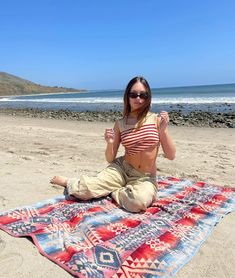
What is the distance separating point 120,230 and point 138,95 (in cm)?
155

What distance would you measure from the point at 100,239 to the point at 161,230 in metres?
0.64

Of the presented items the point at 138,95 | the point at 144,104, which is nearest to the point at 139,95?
Result: the point at 138,95

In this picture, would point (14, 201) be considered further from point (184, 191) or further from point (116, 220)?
point (184, 191)

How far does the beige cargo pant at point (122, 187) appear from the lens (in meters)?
3.99

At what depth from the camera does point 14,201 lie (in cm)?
434

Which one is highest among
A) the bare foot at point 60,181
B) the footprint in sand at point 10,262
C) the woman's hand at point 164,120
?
the woman's hand at point 164,120

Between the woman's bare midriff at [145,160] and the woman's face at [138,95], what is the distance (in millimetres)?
567

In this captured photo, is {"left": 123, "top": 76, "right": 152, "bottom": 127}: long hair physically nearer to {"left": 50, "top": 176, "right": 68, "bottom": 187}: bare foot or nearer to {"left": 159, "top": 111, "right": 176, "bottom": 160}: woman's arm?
{"left": 159, "top": 111, "right": 176, "bottom": 160}: woman's arm

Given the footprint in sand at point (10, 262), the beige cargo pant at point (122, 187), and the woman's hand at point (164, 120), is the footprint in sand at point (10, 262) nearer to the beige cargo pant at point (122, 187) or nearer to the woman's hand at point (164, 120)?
the beige cargo pant at point (122, 187)

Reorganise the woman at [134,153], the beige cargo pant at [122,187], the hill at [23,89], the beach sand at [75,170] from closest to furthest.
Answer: the beach sand at [75,170], the beige cargo pant at [122,187], the woman at [134,153], the hill at [23,89]

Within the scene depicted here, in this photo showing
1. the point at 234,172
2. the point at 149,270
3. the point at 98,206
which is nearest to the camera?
the point at 149,270

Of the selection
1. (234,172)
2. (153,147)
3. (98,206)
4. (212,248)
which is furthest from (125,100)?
(234,172)

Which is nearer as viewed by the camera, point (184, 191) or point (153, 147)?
→ point (153, 147)

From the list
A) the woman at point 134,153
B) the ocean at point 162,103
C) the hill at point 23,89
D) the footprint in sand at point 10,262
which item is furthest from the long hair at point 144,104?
the hill at point 23,89
